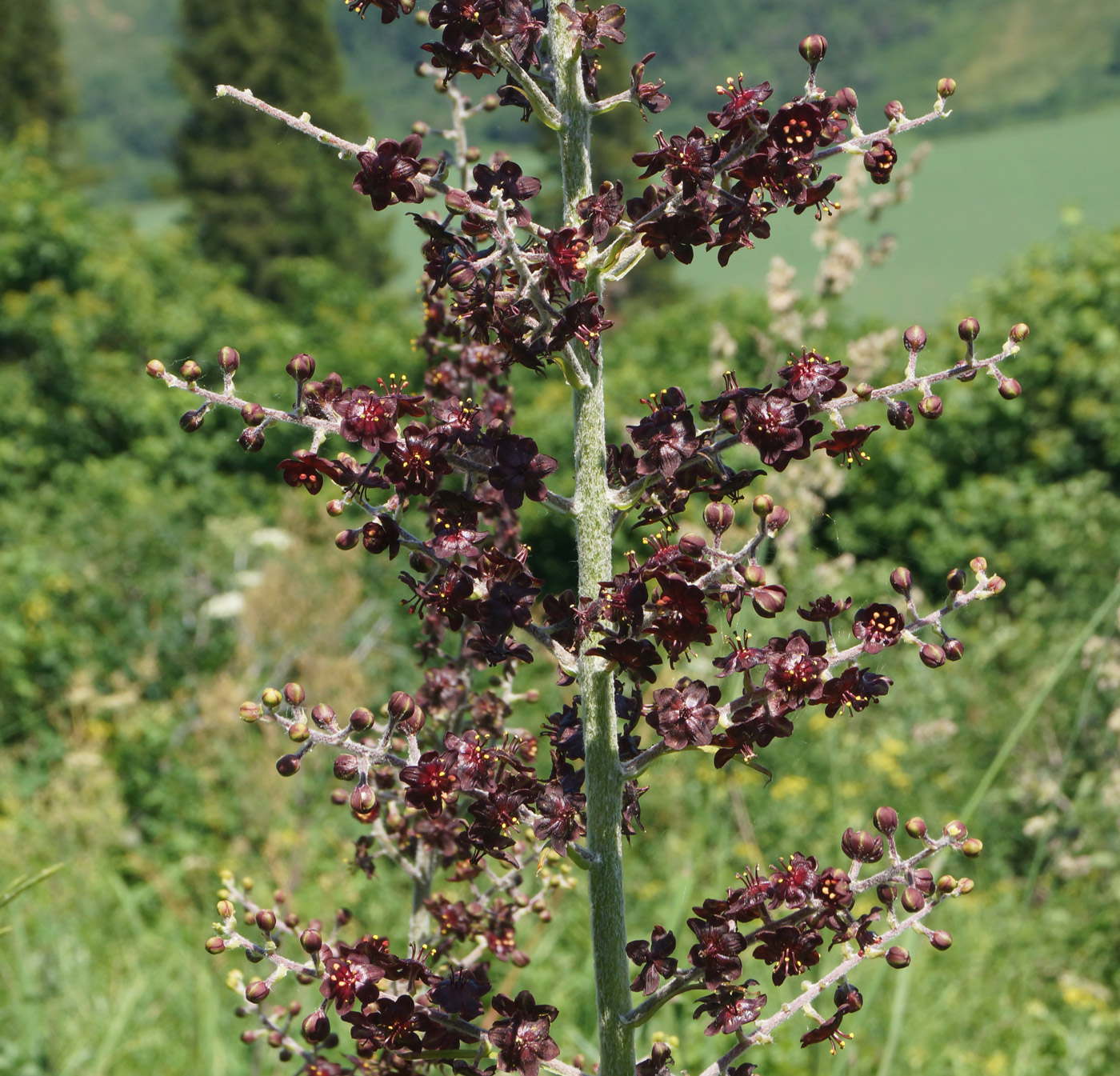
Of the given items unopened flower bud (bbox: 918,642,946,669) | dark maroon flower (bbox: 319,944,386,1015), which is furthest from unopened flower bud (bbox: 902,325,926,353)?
dark maroon flower (bbox: 319,944,386,1015)

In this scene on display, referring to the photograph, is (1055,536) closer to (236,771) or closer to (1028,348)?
(1028,348)

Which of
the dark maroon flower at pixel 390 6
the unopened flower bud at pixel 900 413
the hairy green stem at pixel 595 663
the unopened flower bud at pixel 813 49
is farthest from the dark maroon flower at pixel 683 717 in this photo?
the dark maroon flower at pixel 390 6

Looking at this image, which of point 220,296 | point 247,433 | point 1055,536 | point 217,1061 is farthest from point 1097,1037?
point 220,296

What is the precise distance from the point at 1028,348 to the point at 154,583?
9.79m

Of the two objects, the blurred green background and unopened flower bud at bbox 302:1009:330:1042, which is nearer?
unopened flower bud at bbox 302:1009:330:1042

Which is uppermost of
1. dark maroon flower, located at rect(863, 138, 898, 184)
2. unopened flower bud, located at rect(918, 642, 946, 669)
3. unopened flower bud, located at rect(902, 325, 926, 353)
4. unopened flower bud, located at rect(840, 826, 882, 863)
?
dark maroon flower, located at rect(863, 138, 898, 184)

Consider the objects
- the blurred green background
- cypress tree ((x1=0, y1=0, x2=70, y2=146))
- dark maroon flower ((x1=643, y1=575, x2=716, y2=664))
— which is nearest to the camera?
dark maroon flower ((x1=643, y1=575, x2=716, y2=664))

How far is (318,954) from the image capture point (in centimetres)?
154

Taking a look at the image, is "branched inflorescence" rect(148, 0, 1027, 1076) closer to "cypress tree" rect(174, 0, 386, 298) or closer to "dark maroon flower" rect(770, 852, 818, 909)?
"dark maroon flower" rect(770, 852, 818, 909)

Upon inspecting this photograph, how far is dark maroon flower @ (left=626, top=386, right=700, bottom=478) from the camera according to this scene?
143 cm

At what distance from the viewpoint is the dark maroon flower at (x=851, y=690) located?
1.41 meters

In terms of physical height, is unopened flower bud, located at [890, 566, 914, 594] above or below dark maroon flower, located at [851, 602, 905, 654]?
above

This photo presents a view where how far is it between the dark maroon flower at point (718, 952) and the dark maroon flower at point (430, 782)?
0.38 metres

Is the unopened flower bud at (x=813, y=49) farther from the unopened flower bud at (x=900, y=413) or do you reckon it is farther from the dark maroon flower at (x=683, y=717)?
the dark maroon flower at (x=683, y=717)
